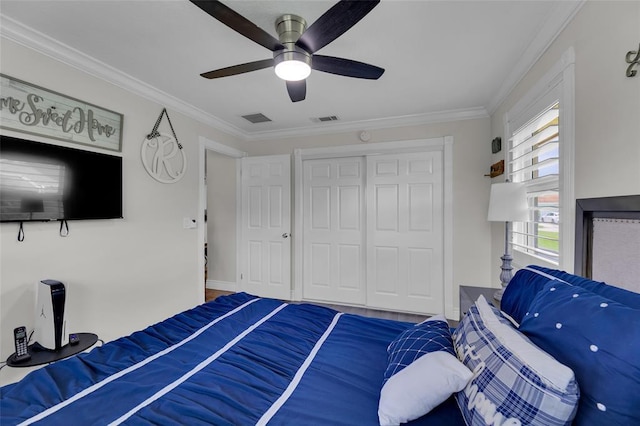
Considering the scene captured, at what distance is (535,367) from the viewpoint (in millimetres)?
733

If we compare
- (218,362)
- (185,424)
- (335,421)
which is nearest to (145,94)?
(218,362)

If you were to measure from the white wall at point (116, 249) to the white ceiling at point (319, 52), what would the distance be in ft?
0.57

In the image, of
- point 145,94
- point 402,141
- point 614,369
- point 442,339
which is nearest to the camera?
point 614,369

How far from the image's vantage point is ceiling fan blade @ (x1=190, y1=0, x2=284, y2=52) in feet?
4.06

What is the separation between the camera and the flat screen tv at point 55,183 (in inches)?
69.2

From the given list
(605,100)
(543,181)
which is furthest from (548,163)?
(605,100)

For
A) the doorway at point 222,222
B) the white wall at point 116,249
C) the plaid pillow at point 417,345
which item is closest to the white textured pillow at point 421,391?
the plaid pillow at point 417,345

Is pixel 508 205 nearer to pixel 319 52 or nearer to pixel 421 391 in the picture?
pixel 421 391

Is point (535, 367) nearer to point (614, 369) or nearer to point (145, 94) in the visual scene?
point (614, 369)

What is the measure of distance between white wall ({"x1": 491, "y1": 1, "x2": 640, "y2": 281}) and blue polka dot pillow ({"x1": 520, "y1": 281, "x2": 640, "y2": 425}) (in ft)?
2.30

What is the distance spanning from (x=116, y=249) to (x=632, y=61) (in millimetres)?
3440

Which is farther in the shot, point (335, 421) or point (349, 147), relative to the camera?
point (349, 147)

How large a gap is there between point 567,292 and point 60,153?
2990 mm

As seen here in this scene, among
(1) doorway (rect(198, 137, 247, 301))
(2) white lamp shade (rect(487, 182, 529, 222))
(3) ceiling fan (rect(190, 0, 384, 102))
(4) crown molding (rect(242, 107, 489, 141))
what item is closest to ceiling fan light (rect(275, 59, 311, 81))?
(3) ceiling fan (rect(190, 0, 384, 102))
